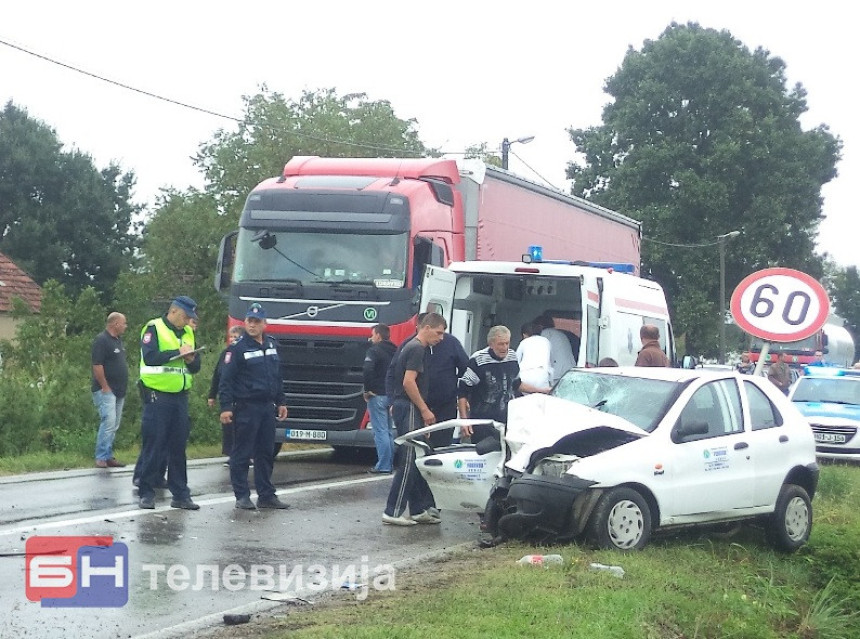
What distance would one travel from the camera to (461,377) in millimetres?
11766

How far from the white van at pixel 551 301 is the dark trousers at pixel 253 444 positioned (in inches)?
139

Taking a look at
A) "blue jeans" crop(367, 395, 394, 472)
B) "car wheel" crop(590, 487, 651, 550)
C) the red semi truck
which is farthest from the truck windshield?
"car wheel" crop(590, 487, 651, 550)

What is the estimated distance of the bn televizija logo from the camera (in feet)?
24.6

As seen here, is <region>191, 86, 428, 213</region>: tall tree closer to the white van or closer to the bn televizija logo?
the white van

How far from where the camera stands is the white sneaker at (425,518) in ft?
37.4

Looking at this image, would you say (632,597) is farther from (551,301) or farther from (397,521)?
(551,301)

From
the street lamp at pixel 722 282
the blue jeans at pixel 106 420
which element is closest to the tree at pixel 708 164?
the street lamp at pixel 722 282

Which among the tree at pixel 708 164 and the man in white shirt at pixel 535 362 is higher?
the tree at pixel 708 164

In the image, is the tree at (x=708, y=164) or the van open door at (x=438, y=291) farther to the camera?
the tree at (x=708, y=164)

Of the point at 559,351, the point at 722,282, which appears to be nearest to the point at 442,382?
the point at 559,351

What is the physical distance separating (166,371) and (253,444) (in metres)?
0.99

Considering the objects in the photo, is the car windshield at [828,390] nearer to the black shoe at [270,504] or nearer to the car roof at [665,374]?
the car roof at [665,374]

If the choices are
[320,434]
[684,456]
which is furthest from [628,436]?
[320,434]

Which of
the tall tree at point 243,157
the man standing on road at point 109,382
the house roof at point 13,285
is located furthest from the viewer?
the tall tree at point 243,157
